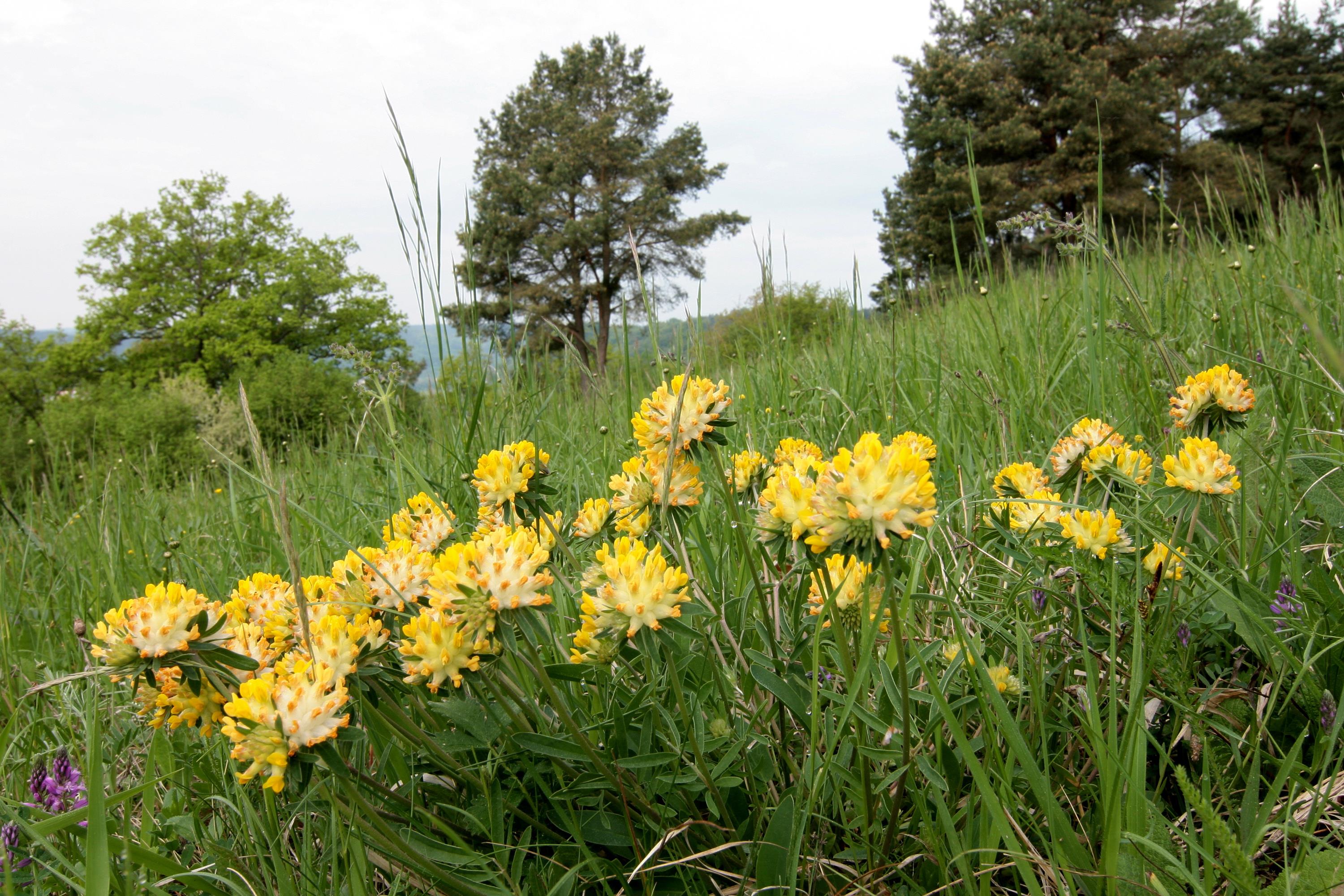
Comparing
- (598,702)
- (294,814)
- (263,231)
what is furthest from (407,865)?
(263,231)

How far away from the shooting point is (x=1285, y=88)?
30.7 metres

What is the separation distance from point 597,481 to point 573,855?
1392 mm

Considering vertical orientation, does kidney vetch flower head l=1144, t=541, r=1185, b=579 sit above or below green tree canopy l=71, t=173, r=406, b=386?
below

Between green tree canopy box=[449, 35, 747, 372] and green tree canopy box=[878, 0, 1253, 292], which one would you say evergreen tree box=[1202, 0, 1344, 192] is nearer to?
green tree canopy box=[878, 0, 1253, 292]

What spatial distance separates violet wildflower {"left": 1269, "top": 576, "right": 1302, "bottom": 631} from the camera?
1177mm

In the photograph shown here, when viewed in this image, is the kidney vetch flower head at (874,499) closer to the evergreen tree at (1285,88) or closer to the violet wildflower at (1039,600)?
the violet wildflower at (1039,600)

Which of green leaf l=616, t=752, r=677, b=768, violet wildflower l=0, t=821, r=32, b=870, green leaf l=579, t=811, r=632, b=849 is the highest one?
green leaf l=616, t=752, r=677, b=768

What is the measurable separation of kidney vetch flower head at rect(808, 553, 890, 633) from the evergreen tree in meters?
37.5

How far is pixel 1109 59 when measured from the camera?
1180 inches

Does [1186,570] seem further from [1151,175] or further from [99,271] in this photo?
[99,271]

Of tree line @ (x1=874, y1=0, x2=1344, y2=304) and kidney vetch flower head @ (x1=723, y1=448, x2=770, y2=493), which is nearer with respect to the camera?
kidney vetch flower head @ (x1=723, y1=448, x2=770, y2=493)

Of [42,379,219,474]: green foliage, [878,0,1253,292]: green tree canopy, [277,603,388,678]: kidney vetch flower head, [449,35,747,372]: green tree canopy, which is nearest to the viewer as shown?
[277,603,388,678]: kidney vetch flower head

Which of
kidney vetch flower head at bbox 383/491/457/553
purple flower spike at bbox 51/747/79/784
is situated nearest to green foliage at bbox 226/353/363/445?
purple flower spike at bbox 51/747/79/784

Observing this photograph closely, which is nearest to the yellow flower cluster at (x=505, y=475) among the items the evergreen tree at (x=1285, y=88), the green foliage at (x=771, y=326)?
the green foliage at (x=771, y=326)
